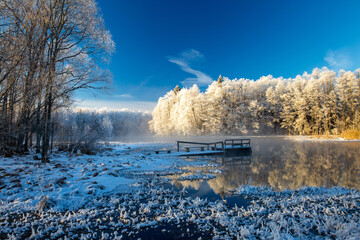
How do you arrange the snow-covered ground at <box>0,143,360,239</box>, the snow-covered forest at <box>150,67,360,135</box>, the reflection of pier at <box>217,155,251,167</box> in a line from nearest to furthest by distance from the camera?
1. the snow-covered ground at <box>0,143,360,239</box>
2. the reflection of pier at <box>217,155,251,167</box>
3. the snow-covered forest at <box>150,67,360,135</box>

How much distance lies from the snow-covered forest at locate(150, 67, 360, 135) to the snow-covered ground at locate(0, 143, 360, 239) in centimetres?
4235

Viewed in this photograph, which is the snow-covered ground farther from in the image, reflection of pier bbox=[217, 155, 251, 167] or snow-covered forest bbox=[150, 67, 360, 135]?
snow-covered forest bbox=[150, 67, 360, 135]

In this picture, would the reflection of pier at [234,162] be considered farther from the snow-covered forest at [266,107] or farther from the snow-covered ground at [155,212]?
the snow-covered forest at [266,107]

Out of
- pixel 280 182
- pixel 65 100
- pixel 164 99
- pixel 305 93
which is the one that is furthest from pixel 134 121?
pixel 280 182

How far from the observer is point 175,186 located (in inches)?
299

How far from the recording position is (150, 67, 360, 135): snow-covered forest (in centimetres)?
4247

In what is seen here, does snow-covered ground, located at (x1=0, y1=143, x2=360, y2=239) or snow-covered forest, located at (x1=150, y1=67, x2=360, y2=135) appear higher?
snow-covered forest, located at (x1=150, y1=67, x2=360, y2=135)

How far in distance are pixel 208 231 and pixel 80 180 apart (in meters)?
5.58

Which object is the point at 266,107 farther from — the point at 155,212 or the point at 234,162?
the point at 155,212

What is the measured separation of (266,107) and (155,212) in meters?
51.4

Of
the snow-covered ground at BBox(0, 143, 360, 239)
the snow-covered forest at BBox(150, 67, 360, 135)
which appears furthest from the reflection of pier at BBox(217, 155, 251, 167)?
the snow-covered forest at BBox(150, 67, 360, 135)

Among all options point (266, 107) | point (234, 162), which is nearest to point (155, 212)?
point (234, 162)

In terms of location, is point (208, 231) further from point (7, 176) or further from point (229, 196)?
point (7, 176)

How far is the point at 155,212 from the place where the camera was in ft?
16.2
